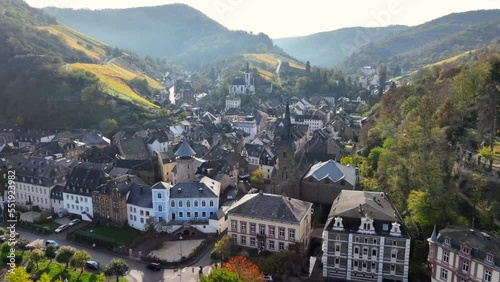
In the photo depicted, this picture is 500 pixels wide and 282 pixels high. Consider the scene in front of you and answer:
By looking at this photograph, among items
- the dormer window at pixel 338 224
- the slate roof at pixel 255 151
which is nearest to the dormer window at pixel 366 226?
the dormer window at pixel 338 224

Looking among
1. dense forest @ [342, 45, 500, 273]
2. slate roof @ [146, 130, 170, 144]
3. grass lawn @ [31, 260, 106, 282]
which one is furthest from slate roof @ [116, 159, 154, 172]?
dense forest @ [342, 45, 500, 273]

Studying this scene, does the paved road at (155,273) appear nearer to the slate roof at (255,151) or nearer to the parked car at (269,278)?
the parked car at (269,278)

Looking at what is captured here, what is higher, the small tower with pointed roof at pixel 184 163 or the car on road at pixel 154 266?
Result: the small tower with pointed roof at pixel 184 163

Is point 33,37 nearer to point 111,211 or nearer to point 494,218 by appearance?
point 111,211

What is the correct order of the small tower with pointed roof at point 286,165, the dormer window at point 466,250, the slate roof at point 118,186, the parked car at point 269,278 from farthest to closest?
1. the small tower with pointed roof at point 286,165
2. the slate roof at point 118,186
3. the parked car at point 269,278
4. the dormer window at point 466,250

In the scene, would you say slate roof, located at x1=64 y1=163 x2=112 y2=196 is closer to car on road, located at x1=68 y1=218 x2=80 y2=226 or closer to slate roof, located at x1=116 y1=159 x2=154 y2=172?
car on road, located at x1=68 y1=218 x2=80 y2=226

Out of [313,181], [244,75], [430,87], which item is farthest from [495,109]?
[244,75]

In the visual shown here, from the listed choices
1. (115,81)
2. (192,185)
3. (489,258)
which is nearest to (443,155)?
(489,258)
